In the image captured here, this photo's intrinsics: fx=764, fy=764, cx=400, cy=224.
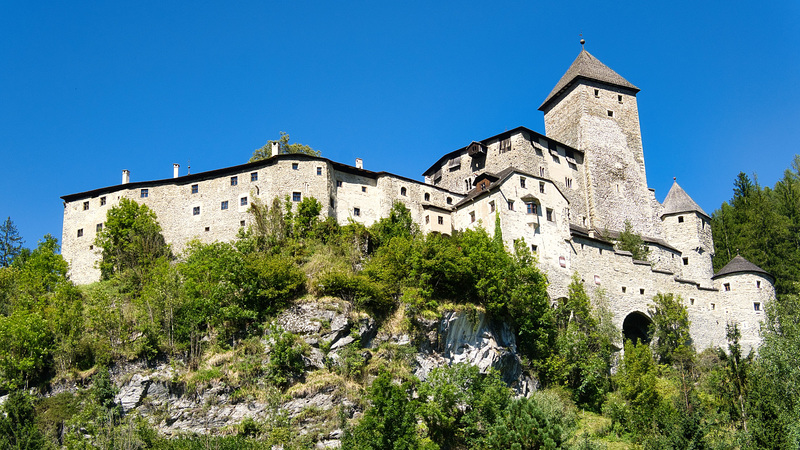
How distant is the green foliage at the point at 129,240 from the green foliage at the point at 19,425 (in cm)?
1250

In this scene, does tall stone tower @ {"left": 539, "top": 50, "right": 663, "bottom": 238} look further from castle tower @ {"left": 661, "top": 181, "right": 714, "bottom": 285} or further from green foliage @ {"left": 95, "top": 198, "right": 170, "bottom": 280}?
green foliage @ {"left": 95, "top": 198, "right": 170, "bottom": 280}

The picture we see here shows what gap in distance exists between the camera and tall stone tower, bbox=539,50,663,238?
59156 mm

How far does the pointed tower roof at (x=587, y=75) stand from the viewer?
64188mm

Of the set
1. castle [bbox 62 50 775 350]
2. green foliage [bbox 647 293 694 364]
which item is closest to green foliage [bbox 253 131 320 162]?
castle [bbox 62 50 775 350]

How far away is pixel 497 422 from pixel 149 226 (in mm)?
27683

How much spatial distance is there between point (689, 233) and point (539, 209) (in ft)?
56.2

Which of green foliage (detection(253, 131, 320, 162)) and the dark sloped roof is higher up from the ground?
green foliage (detection(253, 131, 320, 162))

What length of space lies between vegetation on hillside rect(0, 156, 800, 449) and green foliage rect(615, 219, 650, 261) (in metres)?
4.56

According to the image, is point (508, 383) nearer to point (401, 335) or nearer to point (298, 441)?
point (401, 335)

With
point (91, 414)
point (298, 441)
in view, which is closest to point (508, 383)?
point (298, 441)

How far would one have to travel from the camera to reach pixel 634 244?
54.1 metres

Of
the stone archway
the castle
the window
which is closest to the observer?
the castle

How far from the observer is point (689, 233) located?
58500mm

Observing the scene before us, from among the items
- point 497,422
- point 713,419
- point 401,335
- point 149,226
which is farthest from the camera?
point 149,226
